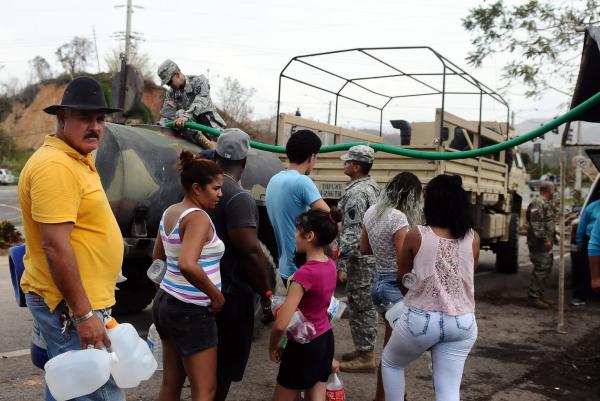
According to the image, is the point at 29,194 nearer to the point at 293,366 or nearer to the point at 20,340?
the point at 293,366

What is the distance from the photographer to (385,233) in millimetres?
4527

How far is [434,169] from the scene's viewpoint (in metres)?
7.90

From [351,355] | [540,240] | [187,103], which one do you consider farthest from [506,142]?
[540,240]

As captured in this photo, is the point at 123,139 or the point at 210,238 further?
the point at 123,139

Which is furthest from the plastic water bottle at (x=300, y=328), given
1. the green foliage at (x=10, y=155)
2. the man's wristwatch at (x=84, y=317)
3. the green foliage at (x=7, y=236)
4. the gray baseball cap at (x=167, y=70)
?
the green foliage at (x=10, y=155)

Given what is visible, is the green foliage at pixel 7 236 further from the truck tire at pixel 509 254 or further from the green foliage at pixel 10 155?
the green foliage at pixel 10 155

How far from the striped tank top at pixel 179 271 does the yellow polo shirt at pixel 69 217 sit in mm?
333

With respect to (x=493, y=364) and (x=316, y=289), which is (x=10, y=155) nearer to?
(x=493, y=364)

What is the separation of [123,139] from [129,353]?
3262 mm

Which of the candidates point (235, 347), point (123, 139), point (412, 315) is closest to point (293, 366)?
point (235, 347)

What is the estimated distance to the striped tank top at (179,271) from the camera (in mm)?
3309

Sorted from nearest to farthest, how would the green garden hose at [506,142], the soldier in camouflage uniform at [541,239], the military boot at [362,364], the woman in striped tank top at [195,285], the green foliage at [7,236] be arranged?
1. the woman in striped tank top at [195,285]
2. the green garden hose at [506,142]
3. the military boot at [362,364]
4. the soldier in camouflage uniform at [541,239]
5. the green foliage at [7,236]

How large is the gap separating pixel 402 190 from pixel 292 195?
0.79m

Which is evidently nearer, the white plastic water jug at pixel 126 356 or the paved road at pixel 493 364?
the white plastic water jug at pixel 126 356
